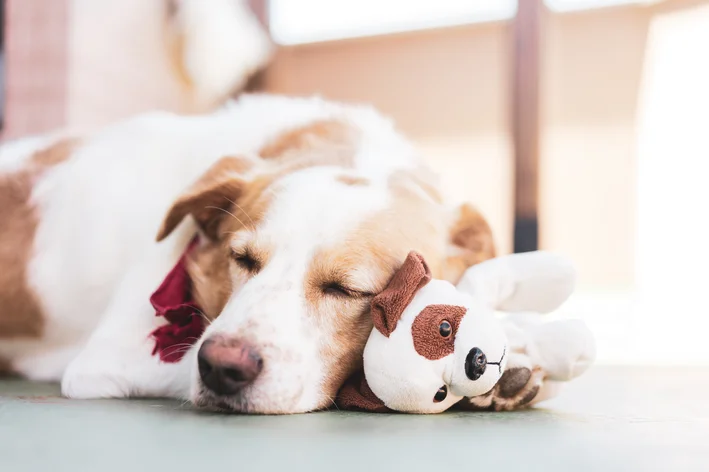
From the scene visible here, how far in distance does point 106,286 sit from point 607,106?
4.55m

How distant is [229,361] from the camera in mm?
1421

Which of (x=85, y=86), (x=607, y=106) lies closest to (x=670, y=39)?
(x=607, y=106)

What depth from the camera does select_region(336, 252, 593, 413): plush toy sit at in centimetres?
145

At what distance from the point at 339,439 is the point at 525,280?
2.29ft

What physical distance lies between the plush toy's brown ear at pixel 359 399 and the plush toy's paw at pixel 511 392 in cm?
18

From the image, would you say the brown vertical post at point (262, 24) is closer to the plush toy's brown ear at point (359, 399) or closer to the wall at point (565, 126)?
the wall at point (565, 126)

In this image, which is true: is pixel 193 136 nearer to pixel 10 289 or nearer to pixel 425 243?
pixel 10 289

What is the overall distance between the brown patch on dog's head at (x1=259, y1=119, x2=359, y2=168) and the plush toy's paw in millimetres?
700

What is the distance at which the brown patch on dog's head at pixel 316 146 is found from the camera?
1.99 meters

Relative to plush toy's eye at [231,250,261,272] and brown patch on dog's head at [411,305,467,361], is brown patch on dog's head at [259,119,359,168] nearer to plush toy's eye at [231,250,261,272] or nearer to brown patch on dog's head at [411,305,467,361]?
plush toy's eye at [231,250,261,272]

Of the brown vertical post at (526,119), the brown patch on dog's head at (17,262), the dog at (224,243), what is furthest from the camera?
the brown vertical post at (526,119)

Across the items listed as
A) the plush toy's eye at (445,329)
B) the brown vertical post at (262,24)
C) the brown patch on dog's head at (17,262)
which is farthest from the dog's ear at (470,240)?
the brown vertical post at (262,24)

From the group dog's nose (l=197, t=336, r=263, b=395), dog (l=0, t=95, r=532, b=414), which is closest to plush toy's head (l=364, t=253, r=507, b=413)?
dog (l=0, t=95, r=532, b=414)

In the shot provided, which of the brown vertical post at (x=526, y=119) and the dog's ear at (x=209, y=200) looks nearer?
the dog's ear at (x=209, y=200)
